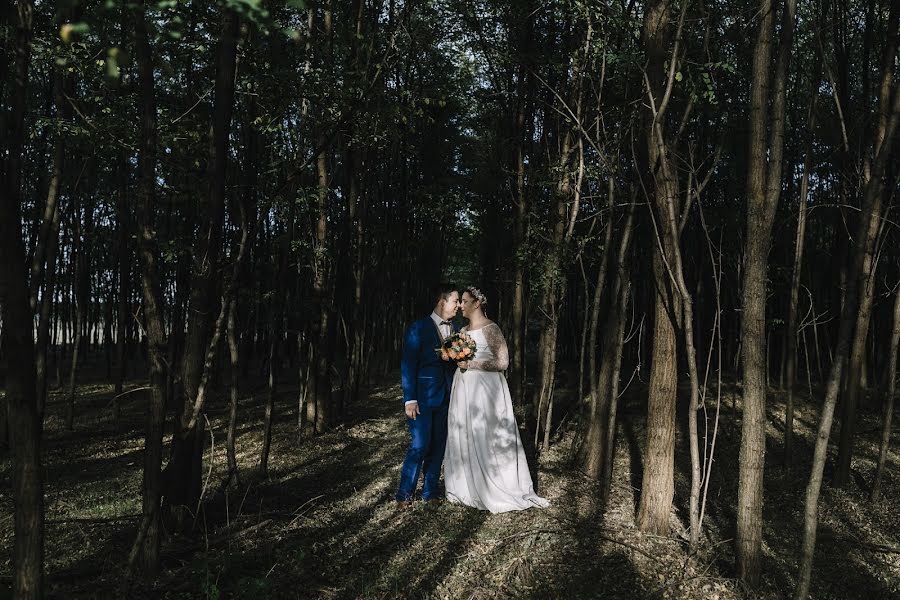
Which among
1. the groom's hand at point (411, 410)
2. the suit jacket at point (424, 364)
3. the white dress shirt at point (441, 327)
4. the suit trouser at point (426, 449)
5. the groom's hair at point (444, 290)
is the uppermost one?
the groom's hair at point (444, 290)

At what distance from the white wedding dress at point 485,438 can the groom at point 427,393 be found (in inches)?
8.2

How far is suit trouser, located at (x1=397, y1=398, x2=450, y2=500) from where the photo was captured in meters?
7.25

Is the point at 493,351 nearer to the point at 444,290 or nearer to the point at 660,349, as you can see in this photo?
the point at 444,290

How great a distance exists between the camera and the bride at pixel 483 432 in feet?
24.7

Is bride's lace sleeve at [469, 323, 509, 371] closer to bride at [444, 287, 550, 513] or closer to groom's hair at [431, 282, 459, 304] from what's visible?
bride at [444, 287, 550, 513]

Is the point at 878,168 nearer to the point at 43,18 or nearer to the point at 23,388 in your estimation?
the point at 23,388

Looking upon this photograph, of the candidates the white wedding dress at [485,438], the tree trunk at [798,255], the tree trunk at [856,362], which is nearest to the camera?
the white wedding dress at [485,438]

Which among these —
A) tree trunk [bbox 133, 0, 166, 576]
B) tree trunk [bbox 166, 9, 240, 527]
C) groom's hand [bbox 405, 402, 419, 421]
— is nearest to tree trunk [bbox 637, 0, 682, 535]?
groom's hand [bbox 405, 402, 419, 421]

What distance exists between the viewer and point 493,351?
7.61m

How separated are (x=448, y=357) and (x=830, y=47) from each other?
31.9 feet

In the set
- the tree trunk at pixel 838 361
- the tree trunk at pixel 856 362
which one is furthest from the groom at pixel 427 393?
the tree trunk at pixel 856 362

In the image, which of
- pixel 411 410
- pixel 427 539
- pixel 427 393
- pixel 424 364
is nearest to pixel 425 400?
pixel 427 393

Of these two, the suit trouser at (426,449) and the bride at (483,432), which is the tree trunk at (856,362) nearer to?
the bride at (483,432)

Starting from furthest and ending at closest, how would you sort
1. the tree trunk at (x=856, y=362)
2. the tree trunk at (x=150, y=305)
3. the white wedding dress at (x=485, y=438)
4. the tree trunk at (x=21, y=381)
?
1. the tree trunk at (x=856, y=362)
2. the white wedding dress at (x=485, y=438)
3. the tree trunk at (x=150, y=305)
4. the tree trunk at (x=21, y=381)
